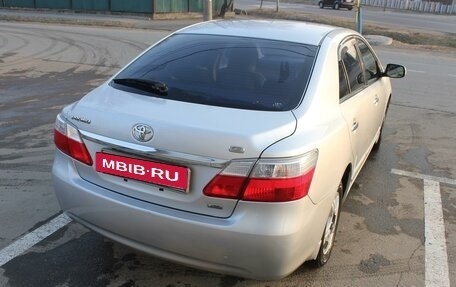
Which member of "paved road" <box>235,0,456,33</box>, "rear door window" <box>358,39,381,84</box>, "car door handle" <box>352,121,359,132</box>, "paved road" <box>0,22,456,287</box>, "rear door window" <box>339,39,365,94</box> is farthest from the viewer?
"paved road" <box>235,0,456,33</box>

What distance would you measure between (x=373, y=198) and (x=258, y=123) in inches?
92.4

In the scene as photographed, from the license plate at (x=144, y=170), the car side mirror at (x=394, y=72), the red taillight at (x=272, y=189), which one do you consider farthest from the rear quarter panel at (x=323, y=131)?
the car side mirror at (x=394, y=72)

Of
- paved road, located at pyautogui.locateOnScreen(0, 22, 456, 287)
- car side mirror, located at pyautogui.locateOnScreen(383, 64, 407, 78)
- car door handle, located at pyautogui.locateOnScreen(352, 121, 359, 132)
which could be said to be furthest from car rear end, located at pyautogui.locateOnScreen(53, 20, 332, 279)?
car side mirror, located at pyautogui.locateOnScreen(383, 64, 407, 78)

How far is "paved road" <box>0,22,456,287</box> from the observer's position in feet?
10.5

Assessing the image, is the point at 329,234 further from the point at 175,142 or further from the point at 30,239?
the point at 30,239

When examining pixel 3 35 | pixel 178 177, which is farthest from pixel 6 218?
pixel 3 35

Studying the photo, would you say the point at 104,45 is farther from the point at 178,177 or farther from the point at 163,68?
the point at 178,177

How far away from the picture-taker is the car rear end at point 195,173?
252 centimetres

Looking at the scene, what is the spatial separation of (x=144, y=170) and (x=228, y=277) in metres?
0.99

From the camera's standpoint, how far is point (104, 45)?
15.8 metres

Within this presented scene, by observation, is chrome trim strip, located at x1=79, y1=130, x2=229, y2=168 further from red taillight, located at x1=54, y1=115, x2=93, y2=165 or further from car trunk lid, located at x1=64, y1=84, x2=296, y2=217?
red taillight, located at x1=54, y1=115, x2=93, y2=165

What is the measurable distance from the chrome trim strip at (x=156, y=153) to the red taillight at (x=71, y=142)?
137 mm

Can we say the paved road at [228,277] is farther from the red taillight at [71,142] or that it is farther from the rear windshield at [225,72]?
the rear windshield at [225,72]

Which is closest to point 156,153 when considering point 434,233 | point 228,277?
point 228,277
